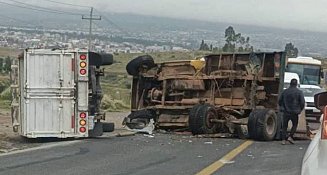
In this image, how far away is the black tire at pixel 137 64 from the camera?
19188 mm

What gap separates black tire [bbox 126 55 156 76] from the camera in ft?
63.0

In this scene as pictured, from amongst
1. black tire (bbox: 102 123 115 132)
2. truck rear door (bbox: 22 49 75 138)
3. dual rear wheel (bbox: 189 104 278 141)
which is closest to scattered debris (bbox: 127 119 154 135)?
black tire (bbox: 102 123 115 132)

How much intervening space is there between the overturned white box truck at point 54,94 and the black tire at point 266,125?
13.6 ft

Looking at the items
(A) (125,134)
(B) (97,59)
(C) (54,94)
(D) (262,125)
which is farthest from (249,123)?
(C) (54,94)

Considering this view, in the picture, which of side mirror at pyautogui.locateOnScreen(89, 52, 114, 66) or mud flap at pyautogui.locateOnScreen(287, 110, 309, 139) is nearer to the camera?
side mirror at pyautogui.locateOnScreen(89, 52, 114, 66)

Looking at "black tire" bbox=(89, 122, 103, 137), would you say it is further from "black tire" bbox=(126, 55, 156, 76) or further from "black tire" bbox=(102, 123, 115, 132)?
"black tire" bbox=(126, 55, 156, 76)

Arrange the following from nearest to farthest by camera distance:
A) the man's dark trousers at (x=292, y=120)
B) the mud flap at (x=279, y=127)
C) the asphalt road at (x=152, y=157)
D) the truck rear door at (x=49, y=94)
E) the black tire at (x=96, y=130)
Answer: the asphalt road at (x=152, y=157), the truck rear door at (x=49, y=94), the black tire at (x=96, y=130), the man's dark trousers at (x=292, y=120), the mud flap at (x=279, y=127)

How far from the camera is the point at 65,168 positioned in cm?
1116

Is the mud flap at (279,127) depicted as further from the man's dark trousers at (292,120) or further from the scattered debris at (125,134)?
the scattered debris at (125,134)

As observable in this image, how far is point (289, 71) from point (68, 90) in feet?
49.4

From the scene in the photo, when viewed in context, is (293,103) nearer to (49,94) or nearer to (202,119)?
(202,119)

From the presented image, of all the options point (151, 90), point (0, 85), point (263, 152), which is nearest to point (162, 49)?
point (0, 85)

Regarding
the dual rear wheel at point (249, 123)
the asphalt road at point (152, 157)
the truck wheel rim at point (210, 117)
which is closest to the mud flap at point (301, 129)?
the dual rear wheel at point (249, 123)

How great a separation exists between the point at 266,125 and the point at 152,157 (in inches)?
187
